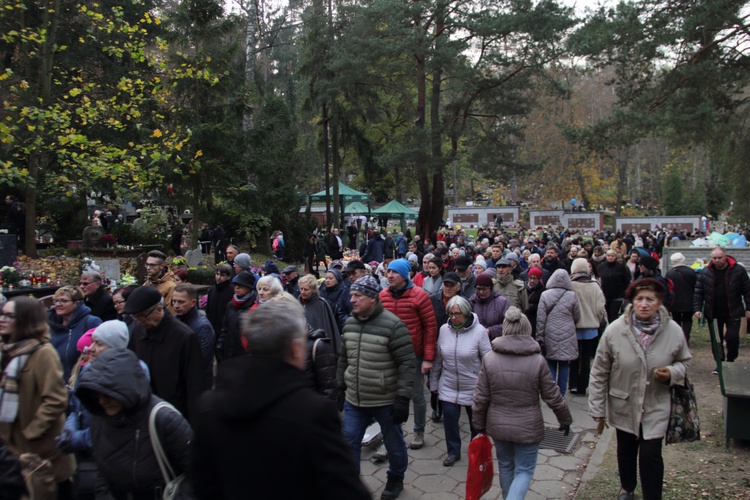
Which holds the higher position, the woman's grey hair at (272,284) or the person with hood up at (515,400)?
the woman's grey hair at (272,284)

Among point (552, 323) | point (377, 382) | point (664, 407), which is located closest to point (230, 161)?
point (552, 323)

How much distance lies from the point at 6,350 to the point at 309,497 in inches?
103

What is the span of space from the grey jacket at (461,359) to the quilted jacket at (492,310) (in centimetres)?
79

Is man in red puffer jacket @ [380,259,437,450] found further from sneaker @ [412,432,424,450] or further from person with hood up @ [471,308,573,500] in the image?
person with hood up @ [471,308,573,500]

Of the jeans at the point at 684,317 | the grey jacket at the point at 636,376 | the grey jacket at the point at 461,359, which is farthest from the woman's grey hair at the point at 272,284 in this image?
the jeans at the point at 684,317

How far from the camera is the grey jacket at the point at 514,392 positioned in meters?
4.11

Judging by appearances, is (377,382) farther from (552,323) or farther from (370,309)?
(552,323)

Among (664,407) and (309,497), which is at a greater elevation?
(309,497)

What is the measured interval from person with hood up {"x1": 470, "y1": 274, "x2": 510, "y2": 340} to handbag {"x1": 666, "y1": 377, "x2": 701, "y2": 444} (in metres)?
2.10

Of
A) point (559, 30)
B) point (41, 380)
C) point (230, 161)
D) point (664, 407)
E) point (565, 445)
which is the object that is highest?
point (559, 30)

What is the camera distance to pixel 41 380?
135 inches

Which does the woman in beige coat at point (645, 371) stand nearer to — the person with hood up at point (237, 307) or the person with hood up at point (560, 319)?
the person with hood up at point (560, 319)

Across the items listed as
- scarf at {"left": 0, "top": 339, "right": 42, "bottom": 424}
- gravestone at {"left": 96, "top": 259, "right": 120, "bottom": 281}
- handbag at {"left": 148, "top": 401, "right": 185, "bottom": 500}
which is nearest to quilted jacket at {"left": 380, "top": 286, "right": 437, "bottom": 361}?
handbag at {"left": 148, "top": 401, "right": 185, "bottom": 500}

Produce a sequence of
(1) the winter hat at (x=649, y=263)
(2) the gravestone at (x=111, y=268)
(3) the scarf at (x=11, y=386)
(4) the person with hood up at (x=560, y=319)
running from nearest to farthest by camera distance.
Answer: (3) the scarf at (x=11, y=386)
(4) the person with hood up at (x=560, y=319)
(1) the winter hat at (x=649, y=263)
(2) the gravestone at (x=111, y=268)
